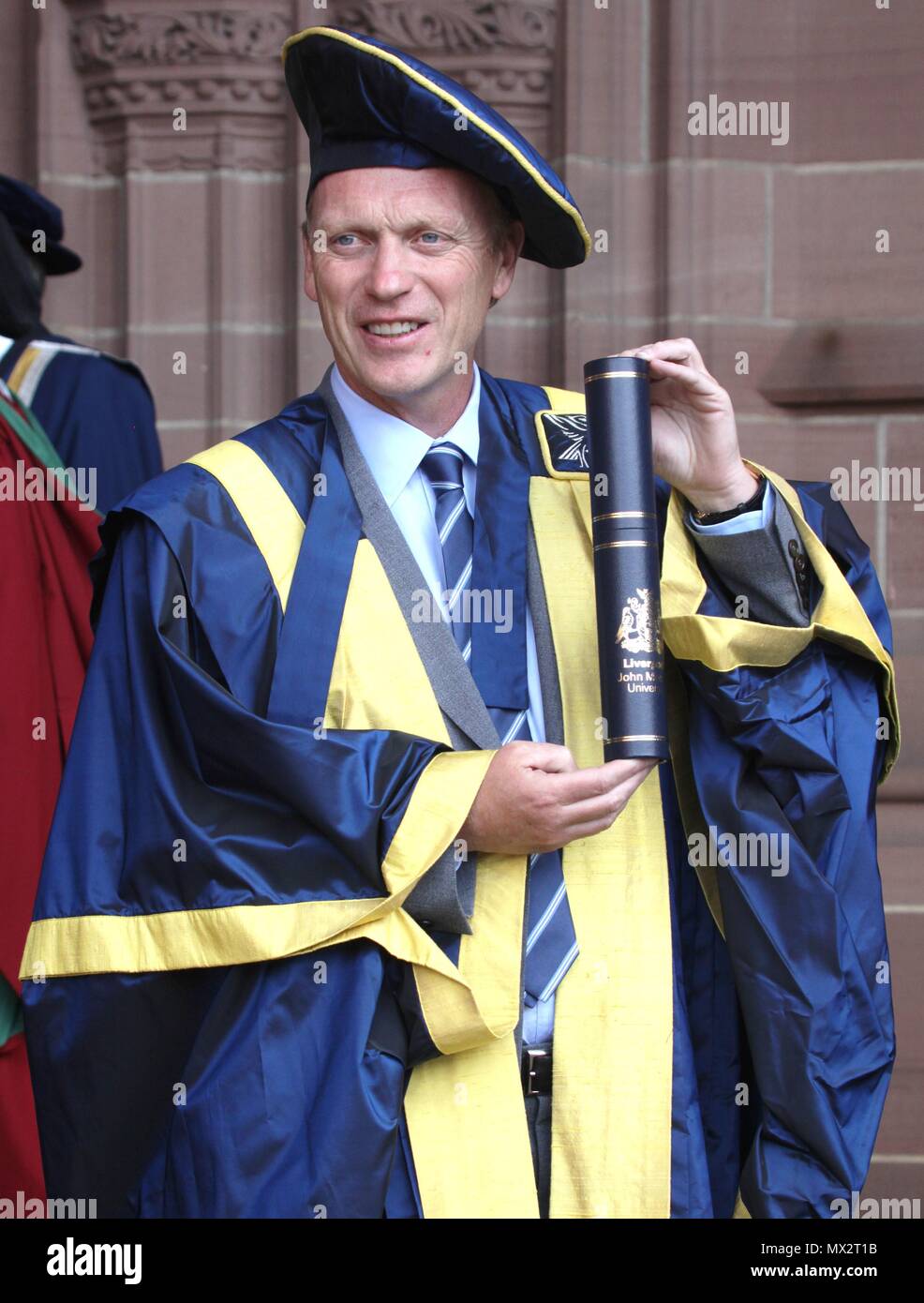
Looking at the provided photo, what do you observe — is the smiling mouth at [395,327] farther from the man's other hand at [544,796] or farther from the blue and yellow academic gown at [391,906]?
the man's other hand at [544,796]

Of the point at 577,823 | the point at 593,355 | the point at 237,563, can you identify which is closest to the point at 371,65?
the point at 237,563

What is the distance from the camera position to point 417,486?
2.55 m

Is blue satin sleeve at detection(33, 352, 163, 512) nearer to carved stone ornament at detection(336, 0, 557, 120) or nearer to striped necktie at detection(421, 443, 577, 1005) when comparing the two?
carved stone ornament at detection(336, 0, 557, 120)

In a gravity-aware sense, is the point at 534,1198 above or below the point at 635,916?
below

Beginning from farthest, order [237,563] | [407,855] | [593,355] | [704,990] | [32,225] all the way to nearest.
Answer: [593,355] < [32,225] < [704,990] < [237,563] < [407,855]

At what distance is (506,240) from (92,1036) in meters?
1.10

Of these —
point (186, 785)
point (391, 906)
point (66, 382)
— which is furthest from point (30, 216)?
Answer: point (391, 906)

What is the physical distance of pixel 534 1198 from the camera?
2.35 meters

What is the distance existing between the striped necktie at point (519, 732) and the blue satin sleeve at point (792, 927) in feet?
0.67

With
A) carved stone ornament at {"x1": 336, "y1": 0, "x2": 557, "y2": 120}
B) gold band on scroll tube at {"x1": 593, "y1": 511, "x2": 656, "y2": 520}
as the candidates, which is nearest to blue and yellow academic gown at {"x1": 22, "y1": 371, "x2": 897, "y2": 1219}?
gold band on scroll tube at {"x1": 593, "y1": 511, "x2": 656, "y2": 520}

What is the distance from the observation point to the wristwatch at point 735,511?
2.45 meters

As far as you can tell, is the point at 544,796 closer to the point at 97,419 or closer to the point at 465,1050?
the point at 465,1050

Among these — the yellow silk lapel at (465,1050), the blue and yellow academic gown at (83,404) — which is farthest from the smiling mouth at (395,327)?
the blue and yellow academic gown at (83,404)

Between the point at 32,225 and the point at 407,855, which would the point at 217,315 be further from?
the point at 407,855
